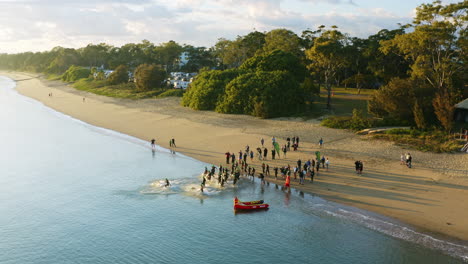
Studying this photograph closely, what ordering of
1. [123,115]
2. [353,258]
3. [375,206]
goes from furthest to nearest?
[123,115] → [375,206] → [353,258]

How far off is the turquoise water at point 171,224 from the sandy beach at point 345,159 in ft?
6.12

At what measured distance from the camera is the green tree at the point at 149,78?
8540cm

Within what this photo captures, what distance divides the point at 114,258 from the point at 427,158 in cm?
2682

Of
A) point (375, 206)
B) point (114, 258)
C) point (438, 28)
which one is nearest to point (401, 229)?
point (375, 206)

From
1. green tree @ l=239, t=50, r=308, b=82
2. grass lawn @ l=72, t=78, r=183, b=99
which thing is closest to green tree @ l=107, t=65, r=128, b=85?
grass lawn @ l=72, t=78, r=183, b=99

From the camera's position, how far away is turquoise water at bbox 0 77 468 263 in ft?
63.9

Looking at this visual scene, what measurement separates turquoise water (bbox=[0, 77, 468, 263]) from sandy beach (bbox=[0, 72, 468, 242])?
1865 mm

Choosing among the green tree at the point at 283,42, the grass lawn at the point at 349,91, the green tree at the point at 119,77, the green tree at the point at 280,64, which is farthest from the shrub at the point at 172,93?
the grass lawn at the point at 349,91

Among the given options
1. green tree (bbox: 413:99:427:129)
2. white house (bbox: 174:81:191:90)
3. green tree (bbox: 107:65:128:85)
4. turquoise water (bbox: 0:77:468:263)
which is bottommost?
turquoise water (bbox: 0:77:468:263)

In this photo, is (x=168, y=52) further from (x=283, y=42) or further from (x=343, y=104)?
(x=343, y=104)

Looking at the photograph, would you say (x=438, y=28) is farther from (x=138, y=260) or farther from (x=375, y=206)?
(x=138, y=260)

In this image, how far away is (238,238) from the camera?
21.3 m

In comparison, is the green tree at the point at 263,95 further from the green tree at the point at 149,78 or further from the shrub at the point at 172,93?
the green tree at the point at 149,78

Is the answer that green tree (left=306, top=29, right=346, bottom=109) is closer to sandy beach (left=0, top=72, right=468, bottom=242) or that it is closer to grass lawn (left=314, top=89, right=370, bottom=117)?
grass lawn (left=314, top=89, right=370, bottom=117)
